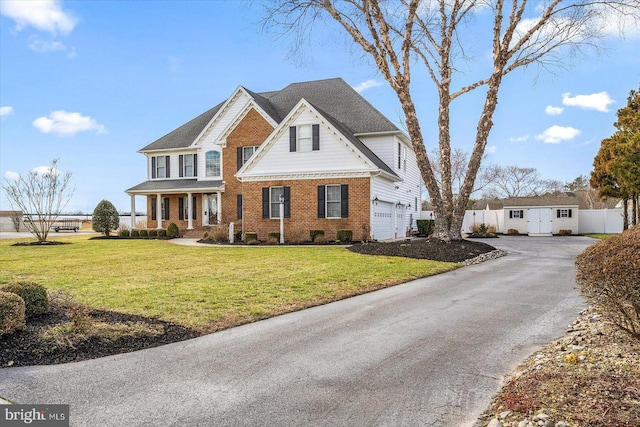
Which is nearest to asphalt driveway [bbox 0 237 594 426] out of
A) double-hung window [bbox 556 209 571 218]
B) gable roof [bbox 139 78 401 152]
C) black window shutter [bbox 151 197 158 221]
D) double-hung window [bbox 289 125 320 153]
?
double-hung window [bbox 289 125 320 153]

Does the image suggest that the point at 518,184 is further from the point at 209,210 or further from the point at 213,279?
the point at 213,279

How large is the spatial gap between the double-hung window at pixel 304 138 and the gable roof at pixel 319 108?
255cm

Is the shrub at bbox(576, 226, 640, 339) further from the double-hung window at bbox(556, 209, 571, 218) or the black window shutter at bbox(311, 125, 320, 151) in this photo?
the double-hung window at bbox(556, 209, 571, 218)

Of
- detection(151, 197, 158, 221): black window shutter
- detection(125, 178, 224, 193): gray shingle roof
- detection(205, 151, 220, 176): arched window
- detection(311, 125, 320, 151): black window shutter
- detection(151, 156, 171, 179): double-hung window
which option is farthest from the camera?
detection(151, 156, 171, 179): double-hung window

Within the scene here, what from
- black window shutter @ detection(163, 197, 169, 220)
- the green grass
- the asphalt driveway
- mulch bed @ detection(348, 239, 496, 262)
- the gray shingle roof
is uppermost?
the gray shingle roof

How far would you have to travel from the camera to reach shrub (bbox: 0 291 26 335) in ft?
15.8

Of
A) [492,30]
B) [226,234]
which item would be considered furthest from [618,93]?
[226,234]

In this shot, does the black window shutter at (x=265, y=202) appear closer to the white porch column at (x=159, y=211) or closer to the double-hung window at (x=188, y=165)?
the double-hung window at (x=188, y=165)

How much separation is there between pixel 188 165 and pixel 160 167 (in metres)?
2.41

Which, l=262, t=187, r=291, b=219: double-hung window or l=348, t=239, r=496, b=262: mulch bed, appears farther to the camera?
l=262, t=187, r=291, b=219: double-hung window

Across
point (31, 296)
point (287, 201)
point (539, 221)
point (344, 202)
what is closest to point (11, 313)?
point (31, 296)

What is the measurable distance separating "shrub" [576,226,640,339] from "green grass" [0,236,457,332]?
4139mm

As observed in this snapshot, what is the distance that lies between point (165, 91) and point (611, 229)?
3331 cm

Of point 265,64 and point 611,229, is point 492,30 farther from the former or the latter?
point 611,229
